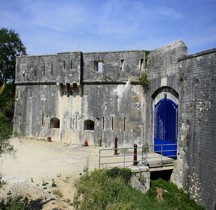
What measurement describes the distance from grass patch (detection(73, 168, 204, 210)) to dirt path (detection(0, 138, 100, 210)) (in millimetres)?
624

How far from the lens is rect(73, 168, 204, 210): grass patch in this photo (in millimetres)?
7664

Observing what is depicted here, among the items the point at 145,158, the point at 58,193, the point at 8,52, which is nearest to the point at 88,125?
the point at 145,158

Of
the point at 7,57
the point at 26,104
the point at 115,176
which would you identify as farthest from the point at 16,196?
the point at 7,57

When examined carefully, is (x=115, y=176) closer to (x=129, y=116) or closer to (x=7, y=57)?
(x=129, y=116)

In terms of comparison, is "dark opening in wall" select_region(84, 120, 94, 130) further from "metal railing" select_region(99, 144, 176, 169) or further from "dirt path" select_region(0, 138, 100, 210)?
"metal railing" select_region(99, 144, 176, 169)

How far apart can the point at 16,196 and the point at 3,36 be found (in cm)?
2028

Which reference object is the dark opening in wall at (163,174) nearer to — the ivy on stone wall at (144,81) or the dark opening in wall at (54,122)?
the ivy on stone wall at (144,81)

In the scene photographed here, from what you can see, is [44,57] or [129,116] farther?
[44,57]

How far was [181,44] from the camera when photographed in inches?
496

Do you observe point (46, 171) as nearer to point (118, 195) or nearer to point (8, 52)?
point (118, 195)

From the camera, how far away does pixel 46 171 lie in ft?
35.1

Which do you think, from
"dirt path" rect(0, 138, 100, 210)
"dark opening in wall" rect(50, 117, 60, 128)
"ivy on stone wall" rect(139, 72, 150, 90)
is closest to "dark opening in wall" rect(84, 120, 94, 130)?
"dirt path" rect(0, 138, 100, 210)

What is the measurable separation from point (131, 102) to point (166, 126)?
3254mm

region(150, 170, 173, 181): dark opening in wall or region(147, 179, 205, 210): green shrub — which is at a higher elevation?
region(150, 170, 173, 181): dark opening in wall
